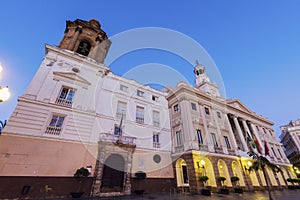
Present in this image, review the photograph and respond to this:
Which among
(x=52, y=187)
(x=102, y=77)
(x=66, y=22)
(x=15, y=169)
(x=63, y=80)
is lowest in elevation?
(x=52, y=187)

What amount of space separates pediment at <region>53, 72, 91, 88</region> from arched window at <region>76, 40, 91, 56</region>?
17.4 ft

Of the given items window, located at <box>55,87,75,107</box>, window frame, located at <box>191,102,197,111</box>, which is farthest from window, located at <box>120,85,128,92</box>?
window frame, located at <box>191,102,197,111</box>

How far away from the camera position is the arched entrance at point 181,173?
13.9 metres

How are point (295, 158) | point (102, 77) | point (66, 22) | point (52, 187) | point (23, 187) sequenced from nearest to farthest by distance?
1. point (23, 187)
2. point (52, 187)
3. point (102, 77)
4. point (66, 22)
5. point (295, 158)

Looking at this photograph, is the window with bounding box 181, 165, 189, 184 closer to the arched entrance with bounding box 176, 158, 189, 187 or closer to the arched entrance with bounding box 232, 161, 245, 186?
the arched entrance with bounding box 176, 158, 189, 187

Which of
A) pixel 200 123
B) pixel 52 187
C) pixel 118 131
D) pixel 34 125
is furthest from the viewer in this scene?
pixel 200 123

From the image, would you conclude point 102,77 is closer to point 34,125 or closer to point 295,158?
point 34,125

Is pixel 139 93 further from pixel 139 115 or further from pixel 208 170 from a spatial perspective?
pixel 208 170

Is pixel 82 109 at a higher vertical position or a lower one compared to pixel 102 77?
lower

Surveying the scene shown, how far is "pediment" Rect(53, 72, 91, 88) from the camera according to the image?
12348 millimetres

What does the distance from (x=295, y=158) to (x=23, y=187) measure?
2147 inches

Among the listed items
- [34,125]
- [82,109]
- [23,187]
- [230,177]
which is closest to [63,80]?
[82,109]

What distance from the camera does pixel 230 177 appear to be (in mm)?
14352

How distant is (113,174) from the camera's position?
11.7 meters
